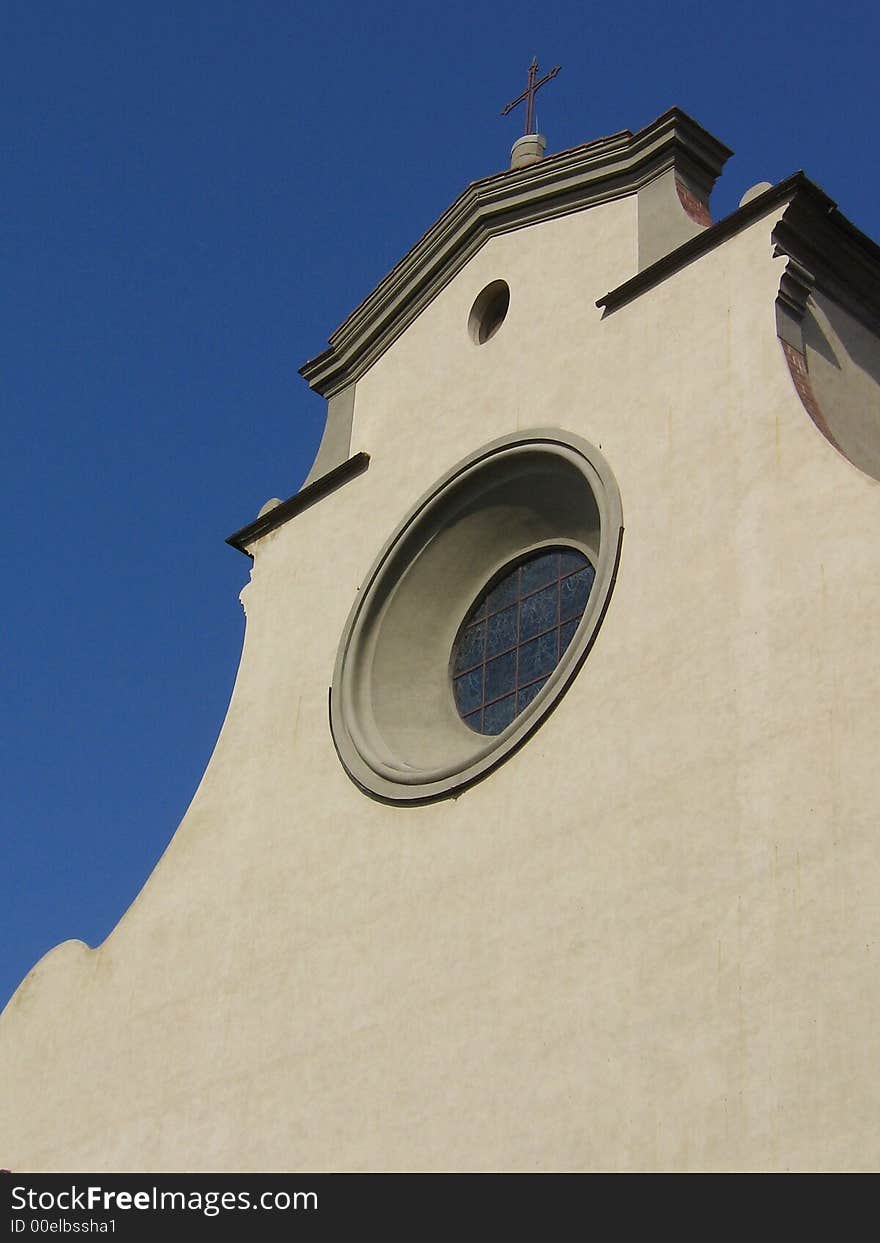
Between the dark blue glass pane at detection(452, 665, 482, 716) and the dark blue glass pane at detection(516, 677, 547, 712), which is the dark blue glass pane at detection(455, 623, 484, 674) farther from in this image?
the dark blue glass pane at detection(516, 677, 547, 712)

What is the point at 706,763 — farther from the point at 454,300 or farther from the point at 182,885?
the point at 454,300

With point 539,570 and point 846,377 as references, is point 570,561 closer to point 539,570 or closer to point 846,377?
point 539,570

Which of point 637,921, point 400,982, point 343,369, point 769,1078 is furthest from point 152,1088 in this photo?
point 343,369

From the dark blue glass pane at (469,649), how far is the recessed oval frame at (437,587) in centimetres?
7

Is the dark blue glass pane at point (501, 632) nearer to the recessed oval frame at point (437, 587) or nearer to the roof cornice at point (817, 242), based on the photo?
the recessed oval frame at point (437, 587)

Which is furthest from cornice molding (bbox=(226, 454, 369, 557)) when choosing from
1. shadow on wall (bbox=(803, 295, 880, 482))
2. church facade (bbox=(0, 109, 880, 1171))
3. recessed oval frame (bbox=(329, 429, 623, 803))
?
shadow on wall (bbox=(803, 295, 880, 482))

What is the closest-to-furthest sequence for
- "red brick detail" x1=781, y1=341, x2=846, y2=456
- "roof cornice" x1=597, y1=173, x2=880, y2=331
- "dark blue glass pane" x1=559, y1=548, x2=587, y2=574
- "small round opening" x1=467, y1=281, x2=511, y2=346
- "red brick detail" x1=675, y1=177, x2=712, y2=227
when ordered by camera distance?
"red brick detail" x1=781, y1=341, x2=846, y2=456 → "roof cornice" x1=597, y1=173, x2=880, y2=331 → "dark blue glass pane" x1=559, y1=548, x2=587, y2=574 → "red brick detail" x1=675, y1=177, x2=712, y2=227 → "small round opening" x1=467, y1=281, x2=511, y2=346

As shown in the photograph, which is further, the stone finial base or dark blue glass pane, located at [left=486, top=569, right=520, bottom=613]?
the stone finial base

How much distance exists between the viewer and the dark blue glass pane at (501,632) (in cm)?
1120

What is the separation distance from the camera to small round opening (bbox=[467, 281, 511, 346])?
1226 centimetres

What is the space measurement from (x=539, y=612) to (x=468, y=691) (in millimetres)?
705

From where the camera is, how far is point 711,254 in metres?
10.3

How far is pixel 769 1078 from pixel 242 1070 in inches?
151

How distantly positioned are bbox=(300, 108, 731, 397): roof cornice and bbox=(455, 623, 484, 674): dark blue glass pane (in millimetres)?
2741
